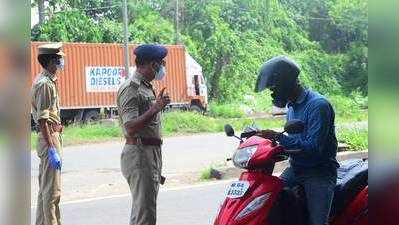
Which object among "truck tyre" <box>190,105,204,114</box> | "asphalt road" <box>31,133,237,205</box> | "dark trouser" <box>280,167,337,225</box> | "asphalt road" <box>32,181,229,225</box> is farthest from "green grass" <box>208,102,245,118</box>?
"dark trouser" <box>280,167,337,225</box>

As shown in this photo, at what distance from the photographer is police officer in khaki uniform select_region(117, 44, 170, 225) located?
384 centimetres

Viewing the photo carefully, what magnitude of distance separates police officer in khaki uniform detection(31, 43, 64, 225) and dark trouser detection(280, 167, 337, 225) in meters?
2.16

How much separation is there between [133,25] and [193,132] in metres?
9.15

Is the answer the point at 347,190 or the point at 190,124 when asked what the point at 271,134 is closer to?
the point at 347,190

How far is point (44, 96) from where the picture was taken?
15.2 ft

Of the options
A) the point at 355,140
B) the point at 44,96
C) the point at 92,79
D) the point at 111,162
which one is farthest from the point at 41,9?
the point at 44,96

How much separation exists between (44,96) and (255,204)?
2.23 meters

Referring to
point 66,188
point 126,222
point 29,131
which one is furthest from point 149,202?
point 66,188

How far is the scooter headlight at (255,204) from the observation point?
3129 mm

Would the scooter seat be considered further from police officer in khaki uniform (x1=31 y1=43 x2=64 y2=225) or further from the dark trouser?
police officer in khaki uniform (x1=31 y1=43 x2=64 y2=225)

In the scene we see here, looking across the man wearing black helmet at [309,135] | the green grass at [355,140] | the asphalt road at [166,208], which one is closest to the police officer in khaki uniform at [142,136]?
the man wearing black helmet at [309,135]

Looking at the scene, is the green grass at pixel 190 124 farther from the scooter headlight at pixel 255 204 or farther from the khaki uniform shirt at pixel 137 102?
the scooter headlight at pixel 255 204

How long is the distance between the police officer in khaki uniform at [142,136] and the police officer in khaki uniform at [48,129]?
3.27ft

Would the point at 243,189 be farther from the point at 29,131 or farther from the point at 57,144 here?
the point at 57,144
